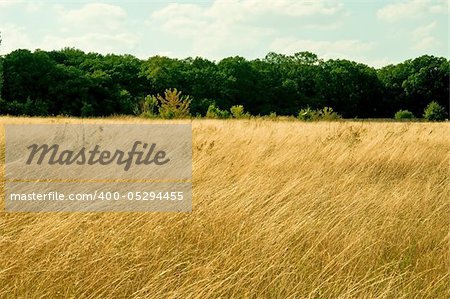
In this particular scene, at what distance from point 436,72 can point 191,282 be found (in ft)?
232

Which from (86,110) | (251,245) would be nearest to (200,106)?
(86,110)

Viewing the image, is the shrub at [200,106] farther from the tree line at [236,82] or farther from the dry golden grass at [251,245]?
the dry golden grass at [251,245]

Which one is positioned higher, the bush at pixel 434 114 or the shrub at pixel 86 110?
the shrub at pixel 86 110

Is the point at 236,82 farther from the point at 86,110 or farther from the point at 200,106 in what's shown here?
the point at 86,110

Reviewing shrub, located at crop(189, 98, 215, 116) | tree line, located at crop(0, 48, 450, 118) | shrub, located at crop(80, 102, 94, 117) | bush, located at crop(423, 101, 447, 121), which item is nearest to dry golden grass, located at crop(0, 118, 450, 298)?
bush, located at crop(423, 101, 447, 121)

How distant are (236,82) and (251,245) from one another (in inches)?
2428

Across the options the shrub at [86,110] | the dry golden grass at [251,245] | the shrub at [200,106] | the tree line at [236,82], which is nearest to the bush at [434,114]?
the tree line at [236,82]

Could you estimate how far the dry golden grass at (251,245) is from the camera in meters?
2.46

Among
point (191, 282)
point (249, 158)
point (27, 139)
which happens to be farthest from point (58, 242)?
point (27, 139)

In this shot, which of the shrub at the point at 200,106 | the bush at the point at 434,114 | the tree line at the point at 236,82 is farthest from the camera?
the shrub at the point at 200,106

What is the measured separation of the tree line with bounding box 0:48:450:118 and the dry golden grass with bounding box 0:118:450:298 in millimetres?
48417

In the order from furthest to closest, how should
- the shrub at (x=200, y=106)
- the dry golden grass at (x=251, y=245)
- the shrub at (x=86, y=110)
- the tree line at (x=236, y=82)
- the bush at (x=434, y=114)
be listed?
the shrub at (x=200, y=106)
the tree line at (x=236, y=82)
the shrub at (x=86, y=110)
the bush at (x=434, y=114)
the dry golden grass at (x=251, y=245)

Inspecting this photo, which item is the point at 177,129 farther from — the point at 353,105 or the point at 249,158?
the point at 353,105

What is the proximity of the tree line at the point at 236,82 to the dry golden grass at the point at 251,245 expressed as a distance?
48417 mm
